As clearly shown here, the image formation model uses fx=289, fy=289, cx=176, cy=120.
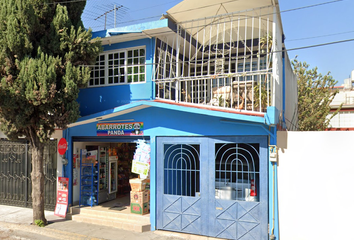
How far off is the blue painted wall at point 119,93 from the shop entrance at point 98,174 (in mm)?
1221

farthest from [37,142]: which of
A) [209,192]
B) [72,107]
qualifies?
[209,192]

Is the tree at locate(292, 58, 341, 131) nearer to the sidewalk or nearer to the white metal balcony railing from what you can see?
the white metal balcony railing

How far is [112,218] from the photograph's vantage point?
30.3ft

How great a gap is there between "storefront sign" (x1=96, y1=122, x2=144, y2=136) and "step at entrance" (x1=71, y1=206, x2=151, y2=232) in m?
2.55

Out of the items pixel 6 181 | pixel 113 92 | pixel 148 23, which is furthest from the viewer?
pixel 6 181

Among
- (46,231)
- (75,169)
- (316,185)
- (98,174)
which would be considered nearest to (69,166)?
(75,169)

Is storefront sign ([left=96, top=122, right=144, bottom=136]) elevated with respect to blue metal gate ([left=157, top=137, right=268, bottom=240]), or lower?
elevated

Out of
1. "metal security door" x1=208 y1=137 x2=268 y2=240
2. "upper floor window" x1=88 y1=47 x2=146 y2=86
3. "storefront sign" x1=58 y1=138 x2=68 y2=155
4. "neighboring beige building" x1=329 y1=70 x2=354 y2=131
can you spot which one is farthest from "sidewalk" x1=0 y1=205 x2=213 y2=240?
"neighboring beige building" x1=329 y1=70 x2=354 y2=131

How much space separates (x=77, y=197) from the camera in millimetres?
10430

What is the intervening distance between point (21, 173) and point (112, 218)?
4.70 meters

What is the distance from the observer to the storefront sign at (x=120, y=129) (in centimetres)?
898

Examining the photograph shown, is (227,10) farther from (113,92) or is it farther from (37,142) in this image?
(37,142)

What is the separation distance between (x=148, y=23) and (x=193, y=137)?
3.79 metres

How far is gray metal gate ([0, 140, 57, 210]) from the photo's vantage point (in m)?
10.7
